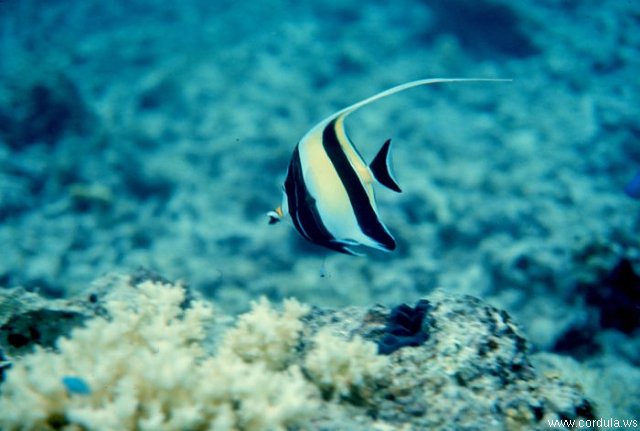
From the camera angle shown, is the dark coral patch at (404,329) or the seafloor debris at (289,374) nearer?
the seafloor debris at (289,374)

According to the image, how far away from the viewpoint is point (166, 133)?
7.43 meters

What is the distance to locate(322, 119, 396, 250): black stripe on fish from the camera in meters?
1.49

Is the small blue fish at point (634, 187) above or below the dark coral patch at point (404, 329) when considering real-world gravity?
above

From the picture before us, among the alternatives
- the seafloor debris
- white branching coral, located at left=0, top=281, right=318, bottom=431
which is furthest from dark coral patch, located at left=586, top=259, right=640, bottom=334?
white branching coral, located at left=0, top=281, right=318, bottom=431

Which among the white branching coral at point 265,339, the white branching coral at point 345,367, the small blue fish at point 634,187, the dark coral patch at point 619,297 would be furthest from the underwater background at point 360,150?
the white branching coral at point 345,367

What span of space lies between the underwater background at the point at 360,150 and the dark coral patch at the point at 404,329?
128cm

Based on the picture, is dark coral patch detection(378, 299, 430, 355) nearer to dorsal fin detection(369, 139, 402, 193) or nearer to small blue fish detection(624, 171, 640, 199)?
dorsal fin detection(369, 139, 402, 193)

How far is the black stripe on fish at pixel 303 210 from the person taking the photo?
150cm

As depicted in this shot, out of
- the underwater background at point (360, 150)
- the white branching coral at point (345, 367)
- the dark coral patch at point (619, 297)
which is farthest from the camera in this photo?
the underwater background at point (360, 150)

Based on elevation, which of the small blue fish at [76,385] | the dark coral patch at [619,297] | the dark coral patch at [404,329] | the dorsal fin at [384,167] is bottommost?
the small blue fish at [76,385]

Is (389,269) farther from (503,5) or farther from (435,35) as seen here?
(503,5)

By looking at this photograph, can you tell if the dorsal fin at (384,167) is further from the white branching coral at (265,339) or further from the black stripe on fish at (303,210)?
the white branching coral at (265,339)

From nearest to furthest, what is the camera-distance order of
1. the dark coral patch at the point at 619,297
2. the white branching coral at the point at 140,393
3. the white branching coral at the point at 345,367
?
the white branching coral at the point at 140,393, the white branching coral at the point at 345,367, the dark coral patch at the point at 619,297

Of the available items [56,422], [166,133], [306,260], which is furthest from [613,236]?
[166,133]
